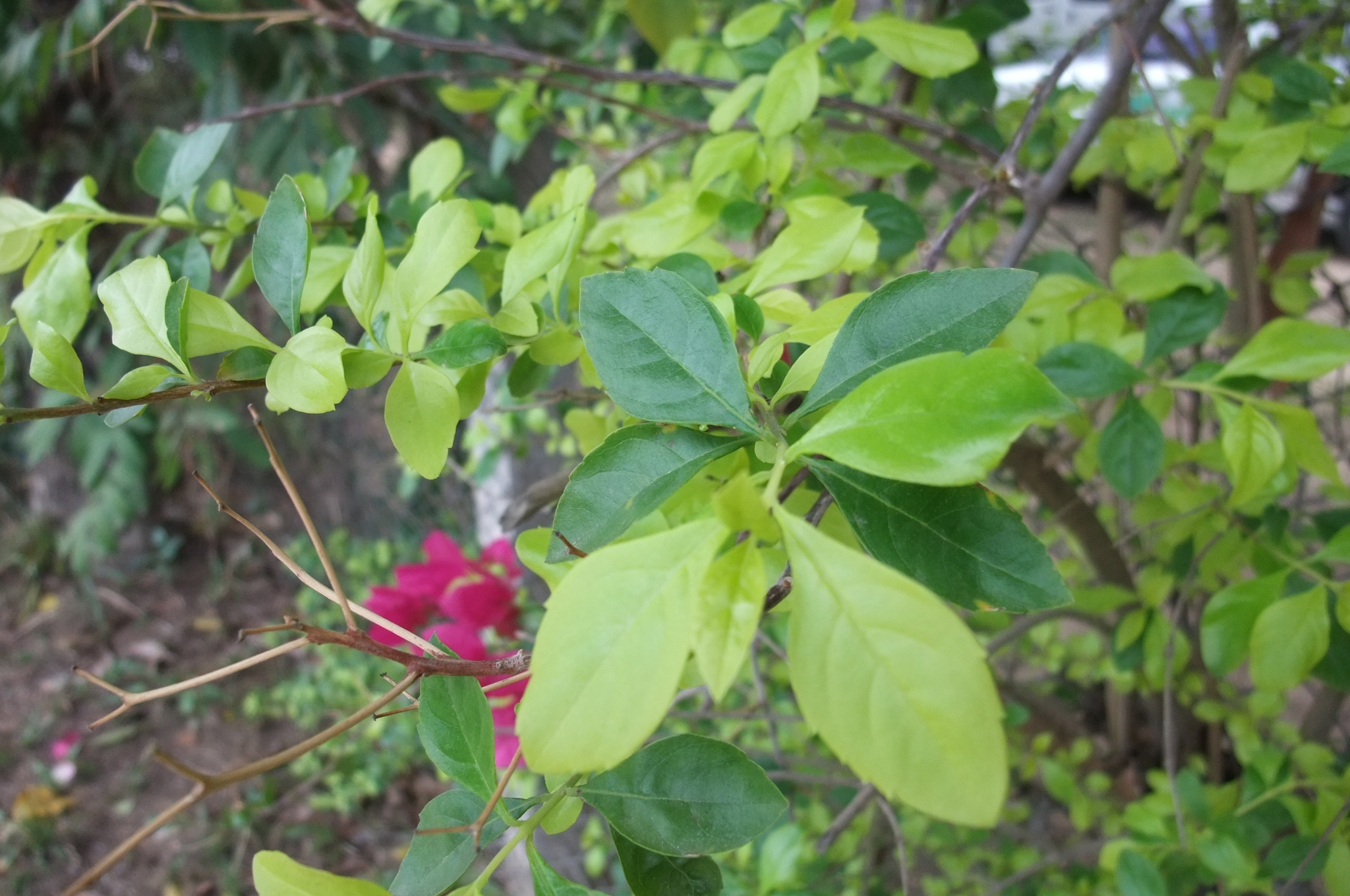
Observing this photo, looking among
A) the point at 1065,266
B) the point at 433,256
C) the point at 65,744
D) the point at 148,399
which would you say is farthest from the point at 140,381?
the point at 65,744

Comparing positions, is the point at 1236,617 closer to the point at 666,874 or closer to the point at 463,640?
the point at 666,874

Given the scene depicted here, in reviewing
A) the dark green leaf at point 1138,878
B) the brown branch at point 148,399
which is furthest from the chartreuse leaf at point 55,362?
the dark green leaf at point 1138,878

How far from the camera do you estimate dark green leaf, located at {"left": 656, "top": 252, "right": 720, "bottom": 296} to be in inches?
15.2

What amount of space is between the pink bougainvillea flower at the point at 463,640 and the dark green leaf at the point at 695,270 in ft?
1.39

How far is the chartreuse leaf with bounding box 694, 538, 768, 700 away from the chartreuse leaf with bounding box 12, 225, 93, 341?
1.30 ft

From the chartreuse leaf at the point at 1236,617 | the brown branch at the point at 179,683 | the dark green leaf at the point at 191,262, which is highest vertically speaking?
the dark green leaf at the point at 191,262

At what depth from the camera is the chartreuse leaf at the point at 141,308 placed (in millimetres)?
320

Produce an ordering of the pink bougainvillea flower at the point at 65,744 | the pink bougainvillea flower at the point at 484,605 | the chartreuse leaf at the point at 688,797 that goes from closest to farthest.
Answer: the chartreuse leaf at the point at 688,797 < the pink bougainvillea flower at the point at 484,605 < the pink bougainvillea flower at the point at 65,744

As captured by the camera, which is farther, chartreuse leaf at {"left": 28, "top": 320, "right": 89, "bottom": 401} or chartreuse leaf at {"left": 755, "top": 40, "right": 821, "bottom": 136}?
chartreuse leaf at {"left": 755, "top": 40, "right": 821, "bottom": 136}

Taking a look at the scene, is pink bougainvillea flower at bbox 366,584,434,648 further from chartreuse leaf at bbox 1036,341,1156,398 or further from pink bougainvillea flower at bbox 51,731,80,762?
pink bougainvillea flower at bbox 51,731,80,762

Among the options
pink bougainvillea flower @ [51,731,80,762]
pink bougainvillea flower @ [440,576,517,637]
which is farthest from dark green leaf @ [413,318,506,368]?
pink bougainvillea flower @ [51,731,80,762]

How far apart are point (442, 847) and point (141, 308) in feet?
0.78

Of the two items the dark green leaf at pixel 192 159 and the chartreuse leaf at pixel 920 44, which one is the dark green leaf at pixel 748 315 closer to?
the chartreuse leaf at pixel 920 44

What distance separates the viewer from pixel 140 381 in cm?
33
